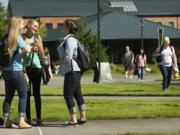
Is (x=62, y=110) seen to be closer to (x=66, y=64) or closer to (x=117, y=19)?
(x=66, y=64)

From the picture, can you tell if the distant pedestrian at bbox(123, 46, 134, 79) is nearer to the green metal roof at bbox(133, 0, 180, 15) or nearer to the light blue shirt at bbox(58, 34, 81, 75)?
the light blue shirt at bbox(58, 34, 81, 75)

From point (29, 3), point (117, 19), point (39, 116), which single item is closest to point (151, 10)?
point (29, 3)

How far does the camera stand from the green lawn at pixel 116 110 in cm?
1242

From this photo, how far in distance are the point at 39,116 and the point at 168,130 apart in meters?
2.37

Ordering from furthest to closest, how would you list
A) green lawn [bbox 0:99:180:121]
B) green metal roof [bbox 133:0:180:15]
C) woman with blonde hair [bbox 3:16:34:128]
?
green metal roof [bbox 133:0:180:15], green lawn [bbox 0:99:180:121], woman with blonde hair [bbox 3:16:34:128]

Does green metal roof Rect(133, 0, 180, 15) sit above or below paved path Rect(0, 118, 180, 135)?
above

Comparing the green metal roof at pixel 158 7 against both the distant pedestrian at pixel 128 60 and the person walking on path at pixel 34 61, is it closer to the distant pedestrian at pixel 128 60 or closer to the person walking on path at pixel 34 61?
the distant pedestrian at pixel 128 60

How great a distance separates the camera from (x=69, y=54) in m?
11.3

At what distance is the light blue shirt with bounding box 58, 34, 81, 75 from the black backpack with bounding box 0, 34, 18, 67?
89cm

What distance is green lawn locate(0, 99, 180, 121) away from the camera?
1242 centimetres

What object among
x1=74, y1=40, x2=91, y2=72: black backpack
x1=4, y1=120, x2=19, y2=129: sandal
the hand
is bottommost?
x1=4, y1=120, x2=19, y2=129: sandal

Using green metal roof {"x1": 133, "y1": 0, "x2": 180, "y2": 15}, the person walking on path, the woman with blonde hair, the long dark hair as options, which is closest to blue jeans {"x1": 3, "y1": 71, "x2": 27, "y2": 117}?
the woman with blonde hair

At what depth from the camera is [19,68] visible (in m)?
11.2

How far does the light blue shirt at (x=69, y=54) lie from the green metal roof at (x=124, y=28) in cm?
6314
